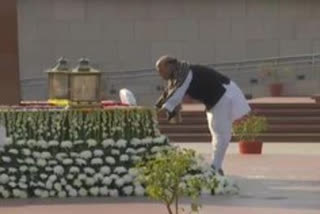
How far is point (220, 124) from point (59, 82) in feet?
5.71

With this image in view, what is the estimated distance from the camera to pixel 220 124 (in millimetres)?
11062

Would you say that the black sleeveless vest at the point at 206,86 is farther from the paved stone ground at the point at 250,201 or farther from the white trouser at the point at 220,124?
the paved stone ground at the point at 250,201

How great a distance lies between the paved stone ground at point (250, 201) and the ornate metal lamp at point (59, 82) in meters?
1.46

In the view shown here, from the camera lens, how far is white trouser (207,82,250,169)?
11062 mm

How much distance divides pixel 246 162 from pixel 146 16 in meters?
17.4

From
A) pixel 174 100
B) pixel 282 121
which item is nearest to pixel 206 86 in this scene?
pixel 174 100

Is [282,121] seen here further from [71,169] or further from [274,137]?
[71,169]

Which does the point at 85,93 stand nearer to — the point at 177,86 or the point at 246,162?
the point at 177,86

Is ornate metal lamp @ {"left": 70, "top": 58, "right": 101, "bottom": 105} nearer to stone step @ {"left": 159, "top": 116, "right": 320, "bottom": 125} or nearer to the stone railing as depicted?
stone step @ {"left": 159, "top": 116, "right": 320, "bottom": 125}

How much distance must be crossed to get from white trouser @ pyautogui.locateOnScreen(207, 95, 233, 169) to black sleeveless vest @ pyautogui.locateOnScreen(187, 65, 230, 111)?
0.07m

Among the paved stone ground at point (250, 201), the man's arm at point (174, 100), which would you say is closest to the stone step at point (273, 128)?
the paved stone ground at point (250, 201)

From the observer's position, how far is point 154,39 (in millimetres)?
31203

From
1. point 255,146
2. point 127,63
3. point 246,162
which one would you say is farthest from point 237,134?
point 127,63

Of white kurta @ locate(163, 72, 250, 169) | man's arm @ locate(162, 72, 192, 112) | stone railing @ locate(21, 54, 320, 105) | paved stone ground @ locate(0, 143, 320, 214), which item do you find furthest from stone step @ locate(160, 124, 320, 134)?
man's arm @ locate(162, 72, 192, 112)
